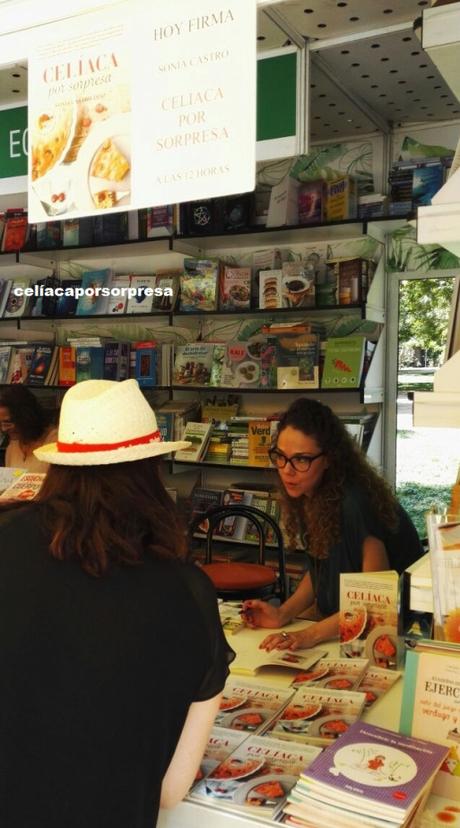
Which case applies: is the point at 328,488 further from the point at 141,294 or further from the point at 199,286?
the point at 141,294

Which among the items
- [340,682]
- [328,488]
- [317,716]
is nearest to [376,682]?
[340,682]

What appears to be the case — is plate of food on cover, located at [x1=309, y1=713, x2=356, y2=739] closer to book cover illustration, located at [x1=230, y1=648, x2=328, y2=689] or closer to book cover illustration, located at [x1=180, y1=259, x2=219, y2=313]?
book cover illustration, located at [x1=230, y1=648, x2=328, y2=689]

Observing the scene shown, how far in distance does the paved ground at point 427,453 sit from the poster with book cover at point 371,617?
290 cm

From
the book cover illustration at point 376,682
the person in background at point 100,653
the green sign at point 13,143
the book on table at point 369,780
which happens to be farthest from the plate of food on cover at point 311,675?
the green sign at point 13,143

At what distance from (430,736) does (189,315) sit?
160 inches

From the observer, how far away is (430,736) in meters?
1.50

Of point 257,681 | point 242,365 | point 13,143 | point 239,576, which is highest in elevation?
point 13,143

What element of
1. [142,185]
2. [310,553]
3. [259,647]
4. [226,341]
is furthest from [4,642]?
[226,341]

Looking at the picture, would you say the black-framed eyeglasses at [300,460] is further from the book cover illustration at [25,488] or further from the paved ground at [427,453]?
the paved ground at [427,453]

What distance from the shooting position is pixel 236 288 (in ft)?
16.5

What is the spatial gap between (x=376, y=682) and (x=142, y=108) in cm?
153

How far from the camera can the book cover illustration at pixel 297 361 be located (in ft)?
15.6

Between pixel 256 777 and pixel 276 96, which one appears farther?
pixel 276 96

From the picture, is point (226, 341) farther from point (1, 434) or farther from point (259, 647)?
point (259, 647)
